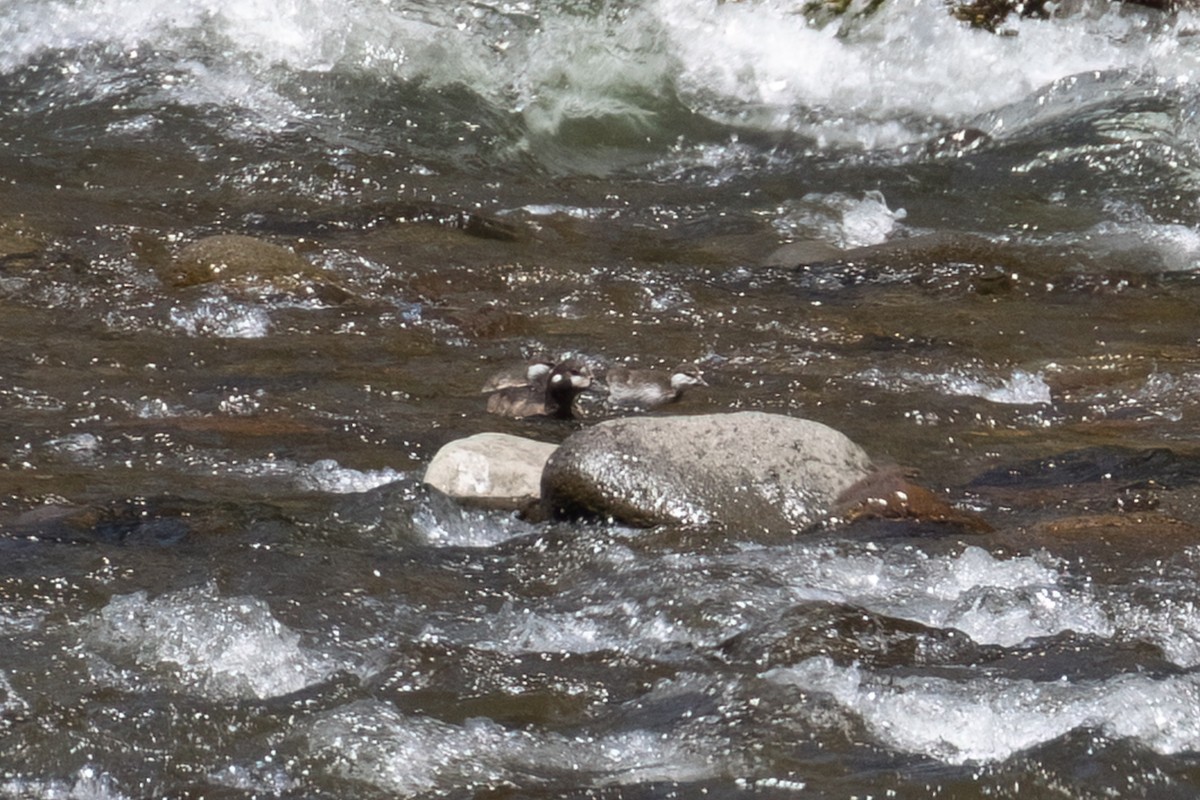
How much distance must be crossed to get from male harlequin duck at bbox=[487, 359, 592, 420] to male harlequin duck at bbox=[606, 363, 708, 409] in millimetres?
134

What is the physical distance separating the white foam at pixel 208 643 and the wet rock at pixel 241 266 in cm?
313

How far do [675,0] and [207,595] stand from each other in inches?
301

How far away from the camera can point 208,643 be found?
134 inches

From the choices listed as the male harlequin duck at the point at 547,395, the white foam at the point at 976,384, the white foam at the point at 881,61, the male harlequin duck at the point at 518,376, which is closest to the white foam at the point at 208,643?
the male harlequin duck at the point at 547,395

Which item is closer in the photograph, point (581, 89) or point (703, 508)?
point (703, 508)

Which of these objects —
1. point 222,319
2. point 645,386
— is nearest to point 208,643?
point 645,386

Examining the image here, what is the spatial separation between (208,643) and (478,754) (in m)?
0.75

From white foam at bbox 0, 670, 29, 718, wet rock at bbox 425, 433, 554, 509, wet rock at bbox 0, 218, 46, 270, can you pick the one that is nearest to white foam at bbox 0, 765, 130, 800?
white foam at bbox 0, 670, 29, 718

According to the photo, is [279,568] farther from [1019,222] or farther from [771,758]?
[1019,222]

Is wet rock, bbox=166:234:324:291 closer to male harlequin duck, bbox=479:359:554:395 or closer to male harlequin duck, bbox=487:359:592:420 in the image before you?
male harlequin duck, bbox=479:359:554:395

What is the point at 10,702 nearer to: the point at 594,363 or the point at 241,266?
the point at 594,363

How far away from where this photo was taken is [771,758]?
295 cm

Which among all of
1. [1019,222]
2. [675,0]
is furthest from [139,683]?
[675,0]

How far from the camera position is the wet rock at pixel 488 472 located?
4488mm
